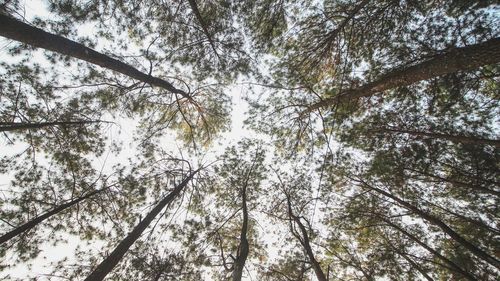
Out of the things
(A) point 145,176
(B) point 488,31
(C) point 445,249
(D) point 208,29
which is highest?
(D) point 208,29

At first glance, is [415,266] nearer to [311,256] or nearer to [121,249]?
[311,256]

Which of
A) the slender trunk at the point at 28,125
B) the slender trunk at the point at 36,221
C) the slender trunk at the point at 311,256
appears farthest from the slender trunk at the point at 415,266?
the slender trunk at the point at 28,125

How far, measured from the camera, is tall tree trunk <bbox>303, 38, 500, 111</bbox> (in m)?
3.74

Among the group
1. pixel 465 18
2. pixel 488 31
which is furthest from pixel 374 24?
pixel 488 31

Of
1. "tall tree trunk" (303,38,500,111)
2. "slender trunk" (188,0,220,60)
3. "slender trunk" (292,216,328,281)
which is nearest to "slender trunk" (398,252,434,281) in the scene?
"slender trunk" (292,216,328,281)

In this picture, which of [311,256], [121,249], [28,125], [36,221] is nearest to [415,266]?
[311,256]

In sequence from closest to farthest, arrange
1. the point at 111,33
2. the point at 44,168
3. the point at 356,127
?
1. the point at 111,33
2. the point at 44,168
3. the point at 356,127

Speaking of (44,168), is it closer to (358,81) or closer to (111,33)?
(111,33)

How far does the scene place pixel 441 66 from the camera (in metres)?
4.29

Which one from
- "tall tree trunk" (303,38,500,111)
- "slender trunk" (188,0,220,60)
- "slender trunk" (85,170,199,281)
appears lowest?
"slender trunk" (85,170,199,281)

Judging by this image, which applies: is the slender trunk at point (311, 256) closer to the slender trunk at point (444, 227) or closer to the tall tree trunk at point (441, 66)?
the slender trunk at point (444, 227)

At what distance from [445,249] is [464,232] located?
66 cm

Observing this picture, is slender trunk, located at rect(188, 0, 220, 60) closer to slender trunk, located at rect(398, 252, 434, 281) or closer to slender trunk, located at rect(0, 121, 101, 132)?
slender trunk, located at rect(0, 121, 101, 132)

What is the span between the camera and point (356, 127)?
259 inches
